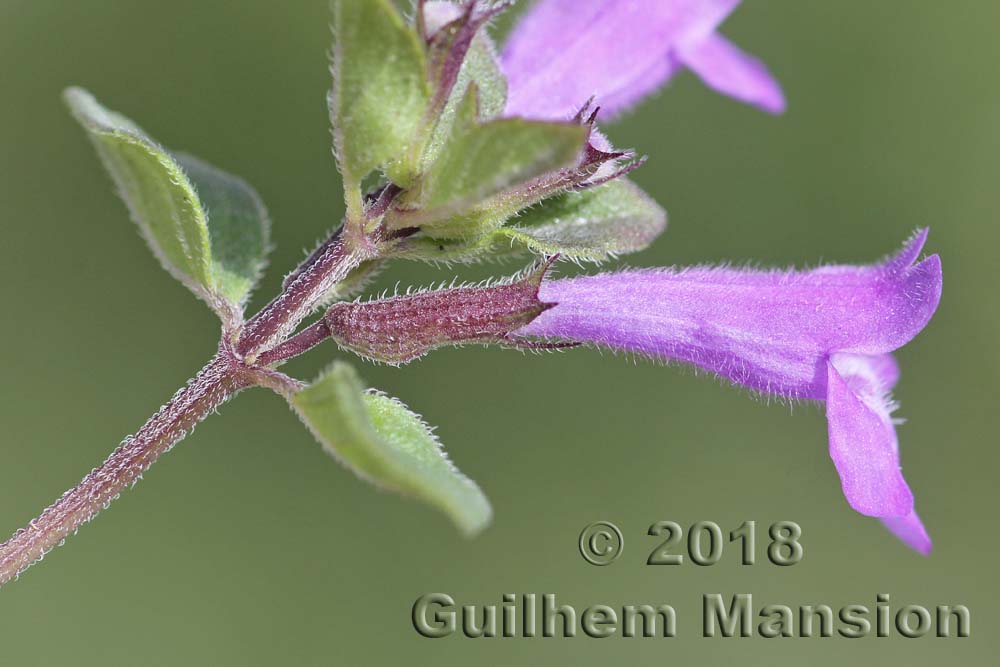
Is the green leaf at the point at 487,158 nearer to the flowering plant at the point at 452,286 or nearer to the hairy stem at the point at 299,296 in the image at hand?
the flowering plant at the point at 452,286

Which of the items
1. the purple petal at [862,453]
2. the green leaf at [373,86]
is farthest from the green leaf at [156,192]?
the purple petal at [862,453]

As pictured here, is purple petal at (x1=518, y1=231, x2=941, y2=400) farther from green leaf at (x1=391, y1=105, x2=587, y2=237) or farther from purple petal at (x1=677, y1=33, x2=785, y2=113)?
purple petal at (x1=677, y1=33, x2=785, y2=113)

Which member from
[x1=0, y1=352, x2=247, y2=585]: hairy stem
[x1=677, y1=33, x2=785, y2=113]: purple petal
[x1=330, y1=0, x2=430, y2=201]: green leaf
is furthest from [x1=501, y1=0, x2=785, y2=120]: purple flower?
[x1=0, y1=352, x2=247, y2=585]: hairy stem

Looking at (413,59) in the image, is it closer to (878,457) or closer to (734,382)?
(734,382)

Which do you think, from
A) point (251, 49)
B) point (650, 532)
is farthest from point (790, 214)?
point (650, 532)

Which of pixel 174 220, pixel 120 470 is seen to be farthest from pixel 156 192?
pixel 120 470

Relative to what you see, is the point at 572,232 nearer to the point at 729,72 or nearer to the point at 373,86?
the point at 373,86
